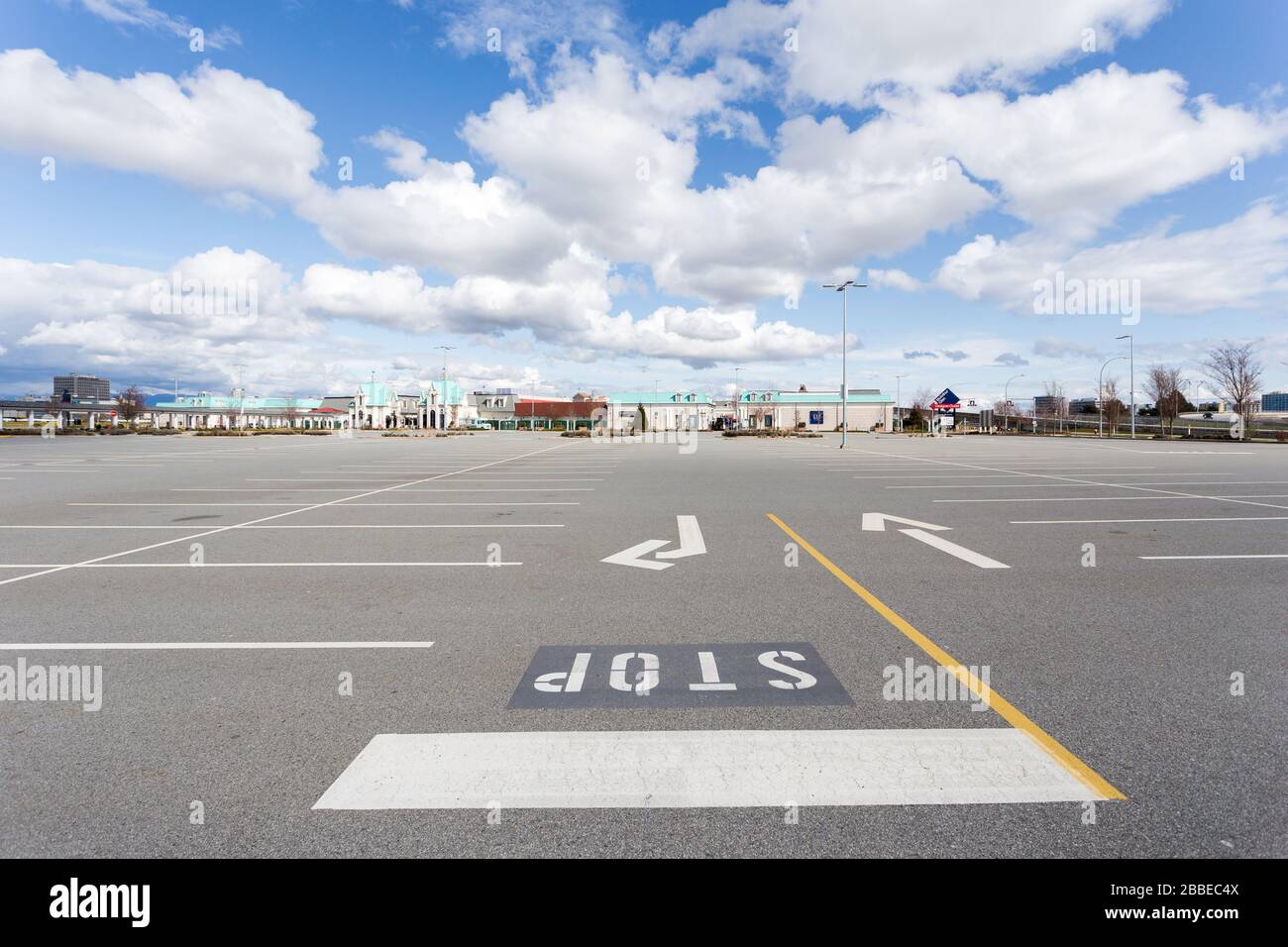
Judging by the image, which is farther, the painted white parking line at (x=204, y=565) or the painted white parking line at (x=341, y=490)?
the painted white parking line at (x=341, y=490)

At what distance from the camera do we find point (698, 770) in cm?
339

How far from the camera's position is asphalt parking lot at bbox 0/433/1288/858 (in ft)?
9.63

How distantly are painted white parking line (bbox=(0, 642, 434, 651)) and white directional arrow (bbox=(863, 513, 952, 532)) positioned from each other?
7.93 m

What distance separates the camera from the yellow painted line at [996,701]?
10.7ft

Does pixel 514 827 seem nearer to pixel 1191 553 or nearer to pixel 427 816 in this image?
pixel 427 816

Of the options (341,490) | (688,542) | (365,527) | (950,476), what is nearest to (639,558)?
(688,542)

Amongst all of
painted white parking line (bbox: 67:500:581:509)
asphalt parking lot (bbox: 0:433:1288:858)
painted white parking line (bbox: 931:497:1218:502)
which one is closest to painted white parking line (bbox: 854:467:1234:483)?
painted white parking line (bbox: 931:497:1218:502)

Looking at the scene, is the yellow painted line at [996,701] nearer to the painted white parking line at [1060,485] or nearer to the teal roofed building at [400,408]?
the painted white parking line at [1060,485]

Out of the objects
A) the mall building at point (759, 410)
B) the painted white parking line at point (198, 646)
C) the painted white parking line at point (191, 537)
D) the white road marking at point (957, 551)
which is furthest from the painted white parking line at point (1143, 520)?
the mall building at point (759, 410)

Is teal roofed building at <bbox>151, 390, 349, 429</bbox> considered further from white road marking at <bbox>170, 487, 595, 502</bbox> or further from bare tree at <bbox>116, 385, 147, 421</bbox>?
white road marking at <bbox>170, 487, 595, 502</bbox>

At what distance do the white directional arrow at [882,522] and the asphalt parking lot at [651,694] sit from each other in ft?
1.72

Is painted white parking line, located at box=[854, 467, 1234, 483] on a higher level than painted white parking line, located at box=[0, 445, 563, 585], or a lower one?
higher
